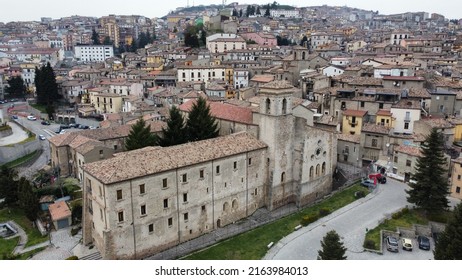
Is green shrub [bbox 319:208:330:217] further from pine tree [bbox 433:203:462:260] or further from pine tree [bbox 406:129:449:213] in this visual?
pine tree [bbox 433:203:462:260]

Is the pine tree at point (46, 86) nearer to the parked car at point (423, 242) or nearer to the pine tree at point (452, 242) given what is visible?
the parked car at point (423, 242)

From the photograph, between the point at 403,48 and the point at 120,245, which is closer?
the point at 120,245

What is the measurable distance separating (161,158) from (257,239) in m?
8.30

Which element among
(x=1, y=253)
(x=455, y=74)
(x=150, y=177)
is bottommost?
(x=1, y=253)

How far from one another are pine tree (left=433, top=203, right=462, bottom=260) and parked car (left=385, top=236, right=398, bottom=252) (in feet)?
13.7

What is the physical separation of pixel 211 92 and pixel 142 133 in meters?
28.1

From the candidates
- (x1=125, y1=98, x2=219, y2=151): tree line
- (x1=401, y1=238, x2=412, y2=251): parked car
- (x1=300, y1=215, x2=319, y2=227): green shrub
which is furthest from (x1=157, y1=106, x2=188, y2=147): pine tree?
(x1=401, y1=238, x2=412, y2=251): parked car

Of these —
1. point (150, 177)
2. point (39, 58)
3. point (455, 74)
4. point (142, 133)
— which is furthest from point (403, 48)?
point (39, 58)

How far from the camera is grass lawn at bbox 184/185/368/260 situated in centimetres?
2494

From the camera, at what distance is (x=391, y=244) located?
25.0 meters

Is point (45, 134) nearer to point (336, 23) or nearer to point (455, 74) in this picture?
point (455, 74)

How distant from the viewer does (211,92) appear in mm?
60438

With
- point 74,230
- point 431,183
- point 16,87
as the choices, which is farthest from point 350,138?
point 16,87

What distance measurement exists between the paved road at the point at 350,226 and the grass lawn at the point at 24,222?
15589mm
